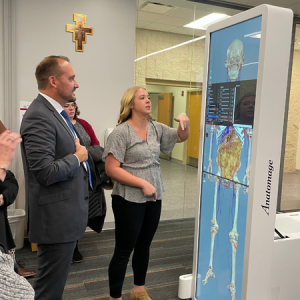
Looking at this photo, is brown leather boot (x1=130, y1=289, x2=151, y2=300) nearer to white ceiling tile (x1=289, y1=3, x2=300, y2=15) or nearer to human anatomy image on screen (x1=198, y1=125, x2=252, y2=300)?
human anatomy image on screen (x1=198, y1=125, x2=252, y2=300)

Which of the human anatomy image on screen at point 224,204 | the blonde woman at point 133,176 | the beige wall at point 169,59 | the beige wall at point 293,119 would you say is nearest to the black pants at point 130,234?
the blonde woman at point 133,176

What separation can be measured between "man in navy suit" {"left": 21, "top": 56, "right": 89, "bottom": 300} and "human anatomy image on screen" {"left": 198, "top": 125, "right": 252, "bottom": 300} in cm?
84

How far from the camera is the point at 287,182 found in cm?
530

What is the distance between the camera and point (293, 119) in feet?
17.4

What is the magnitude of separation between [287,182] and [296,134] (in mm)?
839

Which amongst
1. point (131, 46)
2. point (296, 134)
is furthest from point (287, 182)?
point (131, 46)

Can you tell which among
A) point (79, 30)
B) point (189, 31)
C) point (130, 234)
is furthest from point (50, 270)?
point (189, 31)

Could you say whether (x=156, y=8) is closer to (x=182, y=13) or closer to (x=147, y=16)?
(x=147, y=16)

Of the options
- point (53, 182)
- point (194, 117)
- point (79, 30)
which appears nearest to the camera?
point (53, 182)

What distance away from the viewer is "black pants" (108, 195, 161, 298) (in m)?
1.96

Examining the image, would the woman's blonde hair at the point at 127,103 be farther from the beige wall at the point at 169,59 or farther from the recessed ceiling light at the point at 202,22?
the recessed ceiling light at the point at 202,22

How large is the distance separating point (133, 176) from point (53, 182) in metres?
0.55

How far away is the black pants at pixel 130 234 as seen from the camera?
196cm

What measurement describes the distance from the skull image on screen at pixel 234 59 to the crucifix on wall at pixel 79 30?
204cm
